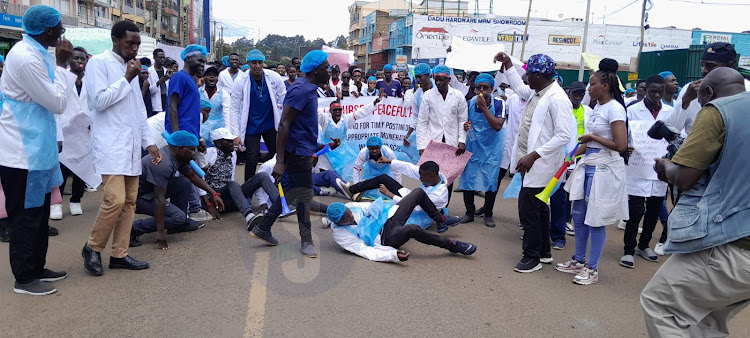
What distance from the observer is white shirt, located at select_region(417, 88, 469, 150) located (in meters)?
7.01

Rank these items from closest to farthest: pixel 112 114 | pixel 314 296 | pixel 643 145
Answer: pixel 314 296, pixel 112 114, pixel 643 145

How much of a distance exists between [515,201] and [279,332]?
5665 millimetres

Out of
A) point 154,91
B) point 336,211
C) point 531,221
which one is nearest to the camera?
point 531,221

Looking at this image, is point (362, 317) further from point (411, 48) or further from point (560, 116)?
point (411, 48)

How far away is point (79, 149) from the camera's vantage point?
6547 millimetres

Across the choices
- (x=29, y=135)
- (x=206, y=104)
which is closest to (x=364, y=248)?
(x=29, y=135)

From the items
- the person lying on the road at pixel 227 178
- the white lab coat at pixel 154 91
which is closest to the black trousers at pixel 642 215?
Answer: the person lying on the road at pixel 227 178

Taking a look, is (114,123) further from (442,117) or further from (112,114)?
(442,117)

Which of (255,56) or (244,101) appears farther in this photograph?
(255,56)

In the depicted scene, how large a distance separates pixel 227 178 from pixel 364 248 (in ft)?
7.72

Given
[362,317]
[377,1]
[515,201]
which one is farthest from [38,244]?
[377,1]

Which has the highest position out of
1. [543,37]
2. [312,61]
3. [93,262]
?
[543,37]

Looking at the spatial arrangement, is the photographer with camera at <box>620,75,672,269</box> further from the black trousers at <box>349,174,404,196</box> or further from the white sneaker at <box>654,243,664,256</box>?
the black trousers at <box>349,174,404,196</box>

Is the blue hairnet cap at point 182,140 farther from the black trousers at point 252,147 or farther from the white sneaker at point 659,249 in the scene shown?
the white sneaker at point 659,249
